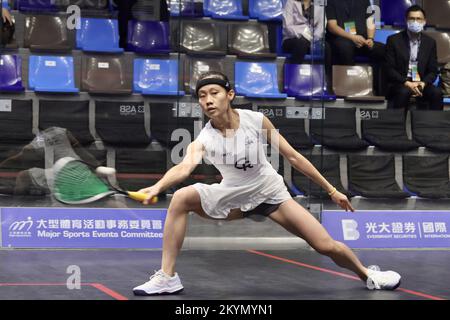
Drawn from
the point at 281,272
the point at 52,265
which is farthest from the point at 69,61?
the point at 281,272

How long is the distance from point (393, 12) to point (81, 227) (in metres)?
5.28

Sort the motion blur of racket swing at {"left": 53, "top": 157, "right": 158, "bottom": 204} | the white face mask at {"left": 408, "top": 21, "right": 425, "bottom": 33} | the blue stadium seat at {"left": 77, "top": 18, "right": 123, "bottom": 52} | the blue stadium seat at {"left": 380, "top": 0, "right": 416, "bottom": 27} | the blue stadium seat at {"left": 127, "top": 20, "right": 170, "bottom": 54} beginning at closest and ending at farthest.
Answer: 1. the motion blur of racket swing at {"left": 53, "top": 157, "right": 158, "bottom": 204}
2. the blue stadium seat at {"left": 127, "top": 20, "right": 170, "bottom": 54}
3. the blue stadium seat at {"left": 77, "top": 18, "right": 123, "bottom": 52}
4. the white face mask at {"left": 408, "top": 21, "right": 425, "bottom": 33}
5. the blue stadium seat at {"left": 380, "top": 0, "right": 416, "bottom": 27}

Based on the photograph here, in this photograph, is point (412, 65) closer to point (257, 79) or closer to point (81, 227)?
point (257, 79)

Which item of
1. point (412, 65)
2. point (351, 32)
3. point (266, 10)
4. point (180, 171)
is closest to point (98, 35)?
point (266, 10)

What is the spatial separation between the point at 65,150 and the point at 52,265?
59.4 inches

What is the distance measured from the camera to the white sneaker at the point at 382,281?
579 cm

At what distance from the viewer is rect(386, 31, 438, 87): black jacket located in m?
10.1

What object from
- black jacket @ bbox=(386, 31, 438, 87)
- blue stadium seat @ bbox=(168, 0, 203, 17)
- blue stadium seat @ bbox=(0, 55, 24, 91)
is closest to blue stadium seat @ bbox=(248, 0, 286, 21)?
blue stadium seat @ bbox=(168, 0, 203, 17)

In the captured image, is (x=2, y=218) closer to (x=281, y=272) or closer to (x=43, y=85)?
(x=43, y=85)

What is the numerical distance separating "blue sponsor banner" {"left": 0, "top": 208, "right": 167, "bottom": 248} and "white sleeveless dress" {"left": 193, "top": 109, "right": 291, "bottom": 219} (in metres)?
2.80

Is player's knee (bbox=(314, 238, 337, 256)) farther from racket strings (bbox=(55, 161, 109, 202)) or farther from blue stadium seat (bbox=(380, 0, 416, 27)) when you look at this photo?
blue stadium seat (bbox=(380, 0, 416, 27))

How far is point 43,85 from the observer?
29.7 feet

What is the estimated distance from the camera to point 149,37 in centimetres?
930

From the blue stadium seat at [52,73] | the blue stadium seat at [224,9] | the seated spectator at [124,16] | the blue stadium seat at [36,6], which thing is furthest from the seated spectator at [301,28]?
the blue stadium seat at [36,6]
